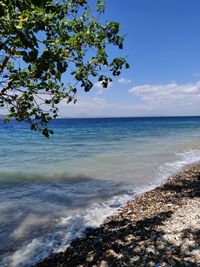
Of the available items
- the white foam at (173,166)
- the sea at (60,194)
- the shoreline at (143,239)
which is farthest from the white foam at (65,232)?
the white foam at (173,166)

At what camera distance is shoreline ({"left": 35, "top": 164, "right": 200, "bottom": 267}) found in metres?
6.33

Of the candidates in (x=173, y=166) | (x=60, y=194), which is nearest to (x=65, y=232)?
(x=60, y=194)

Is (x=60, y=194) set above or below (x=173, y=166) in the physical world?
below

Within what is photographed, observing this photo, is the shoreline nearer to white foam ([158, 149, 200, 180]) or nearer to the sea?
the sea

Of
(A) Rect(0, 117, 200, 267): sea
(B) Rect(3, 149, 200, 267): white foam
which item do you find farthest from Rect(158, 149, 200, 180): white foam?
(B) Rect(3, 149, 200, 267): white foam

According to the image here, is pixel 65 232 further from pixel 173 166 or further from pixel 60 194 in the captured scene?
pixel 173 166

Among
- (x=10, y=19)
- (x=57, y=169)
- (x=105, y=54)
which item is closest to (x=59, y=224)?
(x=105, y=54)

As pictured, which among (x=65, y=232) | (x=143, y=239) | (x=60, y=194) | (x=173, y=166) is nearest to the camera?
(x=143, y=239)

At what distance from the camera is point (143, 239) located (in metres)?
7.31

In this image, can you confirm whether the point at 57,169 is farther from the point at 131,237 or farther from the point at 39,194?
the point at 131,237

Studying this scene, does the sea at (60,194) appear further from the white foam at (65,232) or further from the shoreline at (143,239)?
the shoreline at (143,239)

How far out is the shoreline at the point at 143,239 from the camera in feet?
20.8

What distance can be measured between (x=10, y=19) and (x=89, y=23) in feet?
12.6

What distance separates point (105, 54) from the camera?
20.6 ft
